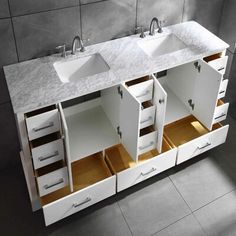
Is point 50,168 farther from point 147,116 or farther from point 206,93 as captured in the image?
point 206,93

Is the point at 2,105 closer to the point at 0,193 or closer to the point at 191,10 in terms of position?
the point at 0,193

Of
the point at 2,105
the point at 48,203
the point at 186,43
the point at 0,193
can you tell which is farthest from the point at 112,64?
the point at 0,193

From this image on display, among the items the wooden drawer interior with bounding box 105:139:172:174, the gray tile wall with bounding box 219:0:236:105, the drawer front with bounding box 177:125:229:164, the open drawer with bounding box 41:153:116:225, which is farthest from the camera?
the gray tile wall with bounding box 219:0:236:105

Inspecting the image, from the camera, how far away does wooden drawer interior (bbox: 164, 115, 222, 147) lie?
2.70 m

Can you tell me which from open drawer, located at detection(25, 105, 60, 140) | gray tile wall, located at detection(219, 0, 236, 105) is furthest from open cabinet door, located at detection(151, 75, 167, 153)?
gray tile wall, located at detection(219, 0, 236, 105)

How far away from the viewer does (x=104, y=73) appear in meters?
2.29

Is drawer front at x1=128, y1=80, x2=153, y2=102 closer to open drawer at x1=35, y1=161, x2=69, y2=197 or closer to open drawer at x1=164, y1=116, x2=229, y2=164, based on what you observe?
open drawer at x1=164, y1=116, x2=229, y2=164

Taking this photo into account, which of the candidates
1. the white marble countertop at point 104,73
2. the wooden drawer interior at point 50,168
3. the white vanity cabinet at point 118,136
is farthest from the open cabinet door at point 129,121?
the wooden drawer interior at point 50,168

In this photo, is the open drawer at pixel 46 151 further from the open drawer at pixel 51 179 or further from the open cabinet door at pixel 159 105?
the open cabinet door at pixel 159 105

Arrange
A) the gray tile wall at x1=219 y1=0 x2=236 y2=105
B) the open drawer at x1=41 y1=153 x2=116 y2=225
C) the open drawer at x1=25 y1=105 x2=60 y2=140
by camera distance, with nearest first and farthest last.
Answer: the open drawer at x1=25 y1=105 x2=60 y2=140 < the open drawer at x1=41 y1=153 x2=116 y2=225 < the gray tile wall at x1=219 y1=0 x2=236 y2=105

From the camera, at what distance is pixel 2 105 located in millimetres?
2488

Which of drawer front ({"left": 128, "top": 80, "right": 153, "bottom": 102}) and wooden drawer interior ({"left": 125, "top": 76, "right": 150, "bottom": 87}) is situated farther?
wooden drawer interior ({"left": 125, "top": 76, "right": 150, "bottom": 87})

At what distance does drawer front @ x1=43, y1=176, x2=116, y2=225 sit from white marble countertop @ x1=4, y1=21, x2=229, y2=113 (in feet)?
1.94

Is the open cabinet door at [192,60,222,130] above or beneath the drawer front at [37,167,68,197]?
above
